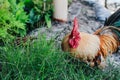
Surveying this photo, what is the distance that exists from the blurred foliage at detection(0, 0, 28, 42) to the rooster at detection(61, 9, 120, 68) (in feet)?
2.62

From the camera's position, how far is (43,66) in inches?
165

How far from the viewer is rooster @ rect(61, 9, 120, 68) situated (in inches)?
169

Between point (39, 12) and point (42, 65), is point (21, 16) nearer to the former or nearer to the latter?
point (39, 12)

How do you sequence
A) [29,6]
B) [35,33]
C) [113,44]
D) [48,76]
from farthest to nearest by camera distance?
[29,6]
[35,33]
[113,44]
[48,76]

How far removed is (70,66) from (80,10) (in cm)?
191

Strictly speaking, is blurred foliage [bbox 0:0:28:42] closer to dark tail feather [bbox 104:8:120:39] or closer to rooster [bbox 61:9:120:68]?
rooster [bbox 61:9:120:68]

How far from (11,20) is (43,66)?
112 centimetres

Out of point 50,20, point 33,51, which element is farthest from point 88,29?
point 33,51

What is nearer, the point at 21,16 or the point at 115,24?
the point at 115,24

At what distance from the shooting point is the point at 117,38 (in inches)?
185

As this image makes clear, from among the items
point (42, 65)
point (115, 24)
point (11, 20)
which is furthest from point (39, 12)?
point (42, 65)

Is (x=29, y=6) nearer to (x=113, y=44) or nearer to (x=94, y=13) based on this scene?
(x=94, y=13)

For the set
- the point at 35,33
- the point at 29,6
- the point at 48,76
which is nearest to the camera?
the point at 48,76

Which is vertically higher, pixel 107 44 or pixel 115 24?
pixel 115 24
